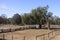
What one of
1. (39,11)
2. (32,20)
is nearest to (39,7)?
(39,11)

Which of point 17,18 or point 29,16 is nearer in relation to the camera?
point 29,16

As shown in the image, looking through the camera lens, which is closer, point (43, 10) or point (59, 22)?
point (43, 10)

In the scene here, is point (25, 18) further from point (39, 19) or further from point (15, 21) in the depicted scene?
point (15, 21)

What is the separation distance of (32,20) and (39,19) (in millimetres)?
3536

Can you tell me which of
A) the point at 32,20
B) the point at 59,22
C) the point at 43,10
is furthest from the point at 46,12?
the point at 59,22

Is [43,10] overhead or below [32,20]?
overhead

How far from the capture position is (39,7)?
84.8 metres

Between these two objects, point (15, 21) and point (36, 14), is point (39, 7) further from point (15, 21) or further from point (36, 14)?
point (15, 21)

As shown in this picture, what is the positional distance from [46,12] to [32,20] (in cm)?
923

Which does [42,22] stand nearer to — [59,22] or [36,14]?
[36,14]

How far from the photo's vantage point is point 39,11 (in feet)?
273

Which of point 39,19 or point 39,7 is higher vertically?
point 39,7

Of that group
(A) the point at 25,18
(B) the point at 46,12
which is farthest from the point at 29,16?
(B) the point at 46,12

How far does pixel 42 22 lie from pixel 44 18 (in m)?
2.59
